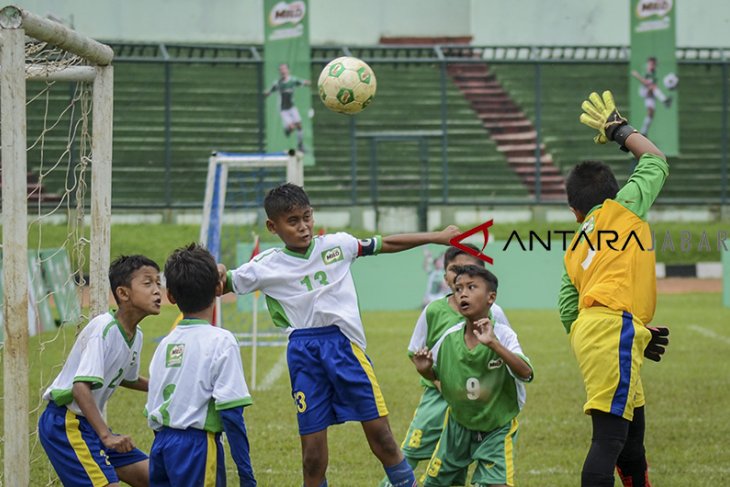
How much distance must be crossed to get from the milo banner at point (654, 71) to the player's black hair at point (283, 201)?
1579 centimetres

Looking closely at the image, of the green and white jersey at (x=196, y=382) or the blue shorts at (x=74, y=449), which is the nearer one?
the green and white jersey at (x=196, y=382)

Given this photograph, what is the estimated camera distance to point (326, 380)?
5.34 meters

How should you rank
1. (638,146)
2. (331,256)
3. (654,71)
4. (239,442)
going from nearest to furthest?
1. (239,442)
2. (638,146)
3. (331,256)
4. (654,71)

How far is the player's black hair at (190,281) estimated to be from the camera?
15.2 feet

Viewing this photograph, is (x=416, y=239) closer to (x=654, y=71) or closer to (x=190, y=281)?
(x=190, y=281)

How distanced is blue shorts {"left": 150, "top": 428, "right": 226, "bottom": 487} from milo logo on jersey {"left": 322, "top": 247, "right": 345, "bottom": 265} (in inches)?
47.6

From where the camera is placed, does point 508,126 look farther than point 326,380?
Yes

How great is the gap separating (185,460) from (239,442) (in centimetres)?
26

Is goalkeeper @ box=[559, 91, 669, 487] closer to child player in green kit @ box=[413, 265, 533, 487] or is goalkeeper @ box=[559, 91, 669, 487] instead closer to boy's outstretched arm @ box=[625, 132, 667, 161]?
boy's outstretched arm @ box=[625, 132, 667, 161]

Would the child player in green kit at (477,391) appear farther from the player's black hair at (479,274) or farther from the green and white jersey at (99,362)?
the green and white jersey at (99,362)

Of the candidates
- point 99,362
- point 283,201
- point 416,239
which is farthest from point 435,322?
point 99,362

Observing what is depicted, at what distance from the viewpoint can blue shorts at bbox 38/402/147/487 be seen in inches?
196

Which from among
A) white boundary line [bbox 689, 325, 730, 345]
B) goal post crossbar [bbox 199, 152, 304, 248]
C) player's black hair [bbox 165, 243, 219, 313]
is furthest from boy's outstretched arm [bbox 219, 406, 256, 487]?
white boundary line [bbox 689, 325, 730, 345]

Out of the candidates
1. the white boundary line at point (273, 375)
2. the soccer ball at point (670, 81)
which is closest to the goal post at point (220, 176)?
the white boundary line at point (273, 375)
